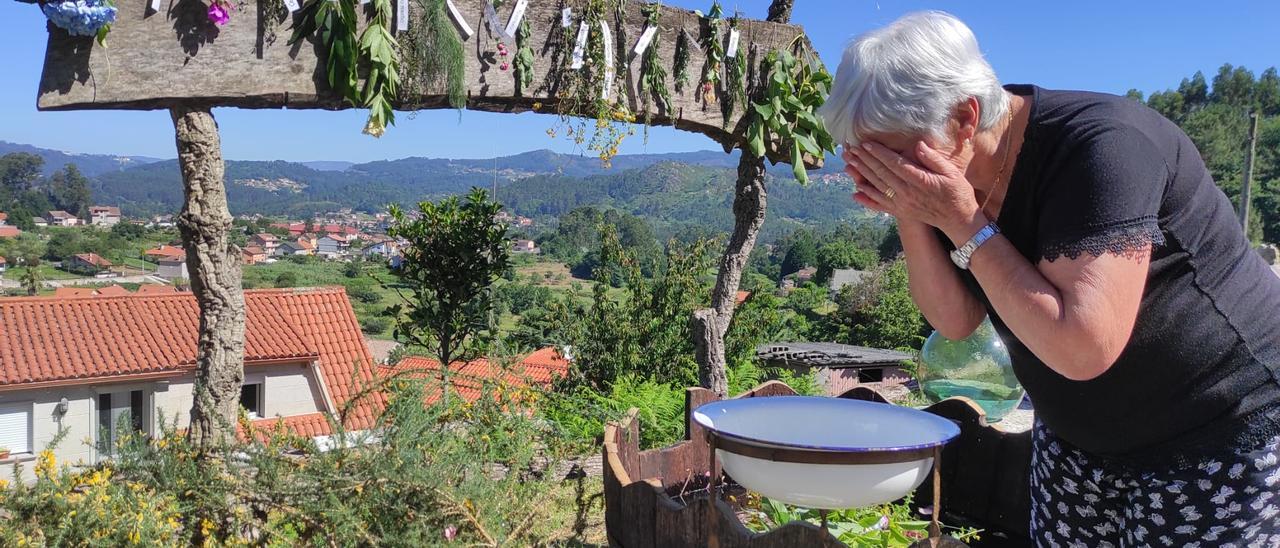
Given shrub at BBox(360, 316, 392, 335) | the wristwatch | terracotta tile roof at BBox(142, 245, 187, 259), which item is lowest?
shrub at BBox(360, 316, 392, 335)

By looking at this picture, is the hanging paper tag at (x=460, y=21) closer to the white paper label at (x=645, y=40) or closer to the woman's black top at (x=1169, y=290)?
the white paper label at (x=645, y=40)

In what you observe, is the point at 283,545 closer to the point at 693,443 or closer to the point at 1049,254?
the point at 693,443

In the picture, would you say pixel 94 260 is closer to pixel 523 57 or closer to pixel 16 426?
pixel 16 426

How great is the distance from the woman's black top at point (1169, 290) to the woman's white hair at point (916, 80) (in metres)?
0.12

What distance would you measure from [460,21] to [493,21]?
0.11m

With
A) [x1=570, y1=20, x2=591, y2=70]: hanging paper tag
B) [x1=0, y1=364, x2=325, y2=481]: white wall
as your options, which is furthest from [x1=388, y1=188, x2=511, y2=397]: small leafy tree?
[x1=0, y1=364, x2=325, y2=481]: white wall

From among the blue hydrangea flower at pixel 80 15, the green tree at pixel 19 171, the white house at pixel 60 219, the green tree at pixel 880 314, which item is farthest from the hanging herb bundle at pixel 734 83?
the green tree at pixel 19 171

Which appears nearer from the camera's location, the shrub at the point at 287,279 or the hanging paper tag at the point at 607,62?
the hanging paper tag at the point at 607,62

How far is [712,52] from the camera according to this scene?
309 cm

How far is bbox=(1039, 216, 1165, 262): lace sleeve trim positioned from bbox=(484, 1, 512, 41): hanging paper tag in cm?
197

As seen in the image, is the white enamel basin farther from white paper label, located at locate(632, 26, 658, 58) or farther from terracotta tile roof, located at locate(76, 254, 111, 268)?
terracotta tile roof, located at locate(76, 254, 111, 268)

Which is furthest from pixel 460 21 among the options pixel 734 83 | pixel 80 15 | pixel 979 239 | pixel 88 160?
pixel 88 160

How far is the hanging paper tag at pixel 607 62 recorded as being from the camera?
2832 mm

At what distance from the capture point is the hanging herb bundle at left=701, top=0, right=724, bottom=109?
309cm
